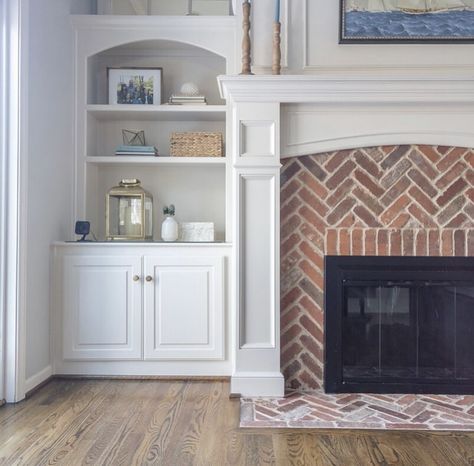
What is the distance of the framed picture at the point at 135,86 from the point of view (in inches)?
114

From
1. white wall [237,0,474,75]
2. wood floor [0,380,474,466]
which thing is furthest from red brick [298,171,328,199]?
wood floor [0,380,474,466]

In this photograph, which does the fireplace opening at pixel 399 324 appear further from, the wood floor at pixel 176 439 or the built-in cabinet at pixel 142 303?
the built-in cabinet at pixel 142 303

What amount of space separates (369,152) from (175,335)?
4.98 ft

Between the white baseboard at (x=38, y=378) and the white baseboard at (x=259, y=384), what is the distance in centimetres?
108

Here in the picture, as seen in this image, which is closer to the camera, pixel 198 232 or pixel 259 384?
pixel 259 384

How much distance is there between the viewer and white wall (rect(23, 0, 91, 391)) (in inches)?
94.0

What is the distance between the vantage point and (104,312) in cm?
261

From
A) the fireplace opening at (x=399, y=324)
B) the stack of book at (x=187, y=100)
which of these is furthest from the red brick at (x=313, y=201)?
the stack of book at (x=187, y=100)

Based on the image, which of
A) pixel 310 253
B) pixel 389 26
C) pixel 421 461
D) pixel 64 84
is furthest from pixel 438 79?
pixel 64 84

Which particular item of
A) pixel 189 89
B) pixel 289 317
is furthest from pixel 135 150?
pixel 289 317

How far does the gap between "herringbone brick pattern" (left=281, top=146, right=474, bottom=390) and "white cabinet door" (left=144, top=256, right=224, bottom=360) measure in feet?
1.38

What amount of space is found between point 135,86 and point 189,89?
36 cm

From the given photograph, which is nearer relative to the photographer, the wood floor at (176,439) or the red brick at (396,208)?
the wood floor at (176,439)

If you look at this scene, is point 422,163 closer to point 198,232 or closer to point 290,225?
point 290,225
